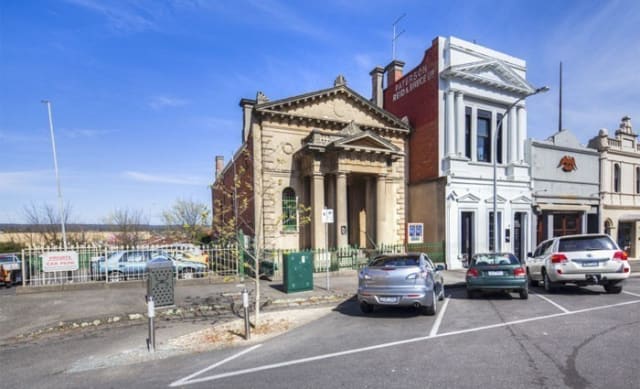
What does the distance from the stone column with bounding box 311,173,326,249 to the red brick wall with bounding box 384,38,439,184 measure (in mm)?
6358

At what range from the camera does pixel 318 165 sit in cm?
1728

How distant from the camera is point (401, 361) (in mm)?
5227

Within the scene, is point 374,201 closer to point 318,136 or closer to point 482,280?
point 318,136

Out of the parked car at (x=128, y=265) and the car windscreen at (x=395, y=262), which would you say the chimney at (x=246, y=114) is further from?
the car windscreen at (x=395, y=262)

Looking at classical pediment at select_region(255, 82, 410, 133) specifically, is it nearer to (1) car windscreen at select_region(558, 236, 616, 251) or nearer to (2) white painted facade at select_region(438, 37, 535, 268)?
(2) white painted facade at select_region(438, 37, 535, 268)

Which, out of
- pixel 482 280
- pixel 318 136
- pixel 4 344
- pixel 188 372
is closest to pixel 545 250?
pixel 482 280

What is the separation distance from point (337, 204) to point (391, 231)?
14.5 ft

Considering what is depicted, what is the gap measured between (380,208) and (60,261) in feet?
45.1

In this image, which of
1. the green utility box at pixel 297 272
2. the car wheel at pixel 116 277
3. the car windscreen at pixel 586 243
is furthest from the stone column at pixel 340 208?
the car wheel at pixel 116 277

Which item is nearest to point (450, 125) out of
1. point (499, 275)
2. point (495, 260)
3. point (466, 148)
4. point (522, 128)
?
point (466, 148)

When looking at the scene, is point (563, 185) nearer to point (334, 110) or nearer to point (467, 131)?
point (467, 131)

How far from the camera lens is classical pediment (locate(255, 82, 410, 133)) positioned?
17422 mm

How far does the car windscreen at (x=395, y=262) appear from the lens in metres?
8.34

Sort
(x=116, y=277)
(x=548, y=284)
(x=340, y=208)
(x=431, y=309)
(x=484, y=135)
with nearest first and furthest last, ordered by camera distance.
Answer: (x=431, y=309) → (x=548, y=284) → (x=116, y=277) → (x=340, y=208) → (x=484, y=135)
